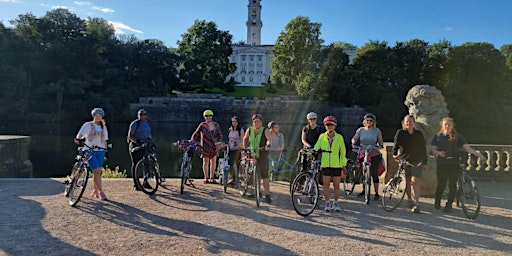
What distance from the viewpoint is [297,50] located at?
2018 inches

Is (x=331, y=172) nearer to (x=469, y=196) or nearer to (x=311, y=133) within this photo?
(x=311, y=133)

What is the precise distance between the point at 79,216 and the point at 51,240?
1.03 metres

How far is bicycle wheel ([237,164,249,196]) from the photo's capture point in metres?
7.01

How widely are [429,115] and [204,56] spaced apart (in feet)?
166

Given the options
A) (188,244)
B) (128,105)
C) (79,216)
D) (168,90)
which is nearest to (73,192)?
(79,216)

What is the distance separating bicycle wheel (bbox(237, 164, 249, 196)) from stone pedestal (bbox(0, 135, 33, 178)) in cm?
618

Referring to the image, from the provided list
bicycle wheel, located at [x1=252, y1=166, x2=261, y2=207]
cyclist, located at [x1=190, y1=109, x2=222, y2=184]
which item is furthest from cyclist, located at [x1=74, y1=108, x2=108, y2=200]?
bicycle wheel, located at [x1=252, y1=166, x2=261, y2=207]

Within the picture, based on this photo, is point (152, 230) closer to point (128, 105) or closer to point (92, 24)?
point (128, 105)

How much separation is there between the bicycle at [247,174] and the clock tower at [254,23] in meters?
87.8

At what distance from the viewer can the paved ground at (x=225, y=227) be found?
14.1 feet

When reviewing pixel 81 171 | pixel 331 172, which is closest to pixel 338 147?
pixel 331 172

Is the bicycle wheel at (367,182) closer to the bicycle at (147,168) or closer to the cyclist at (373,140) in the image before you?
the cyclist at (373,140)

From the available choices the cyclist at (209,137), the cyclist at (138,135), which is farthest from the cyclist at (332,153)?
the cyclist at (138,135)

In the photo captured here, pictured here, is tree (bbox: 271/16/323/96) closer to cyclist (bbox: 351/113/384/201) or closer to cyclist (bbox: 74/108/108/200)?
cyclist (bbox: 351/113/384/201)
